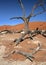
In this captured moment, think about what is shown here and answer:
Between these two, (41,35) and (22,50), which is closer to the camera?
(22,50)

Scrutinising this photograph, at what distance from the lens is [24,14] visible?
18.5 m

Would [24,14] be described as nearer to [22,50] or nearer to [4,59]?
[22,50]

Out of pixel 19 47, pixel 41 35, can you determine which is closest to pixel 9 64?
pixel 19 47

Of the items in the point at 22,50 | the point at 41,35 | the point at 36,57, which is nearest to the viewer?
the point at 36,57

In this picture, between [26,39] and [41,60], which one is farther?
[26,39]

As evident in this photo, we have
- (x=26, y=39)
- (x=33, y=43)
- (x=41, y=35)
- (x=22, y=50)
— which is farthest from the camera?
(x=41, y=35)

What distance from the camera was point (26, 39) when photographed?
16.3m

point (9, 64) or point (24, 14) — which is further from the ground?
point (24, 14)

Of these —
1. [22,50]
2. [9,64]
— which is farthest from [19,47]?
[9,64]

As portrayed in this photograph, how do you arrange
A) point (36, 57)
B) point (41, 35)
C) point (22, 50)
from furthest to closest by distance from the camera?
point (41, 35)
point (22, 50)
point (36, 57)

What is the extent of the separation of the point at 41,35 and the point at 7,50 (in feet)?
15.9

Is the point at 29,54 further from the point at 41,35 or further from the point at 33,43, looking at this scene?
the point at 41,35

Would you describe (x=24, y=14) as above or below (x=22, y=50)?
above

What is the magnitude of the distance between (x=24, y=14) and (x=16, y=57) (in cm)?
647
